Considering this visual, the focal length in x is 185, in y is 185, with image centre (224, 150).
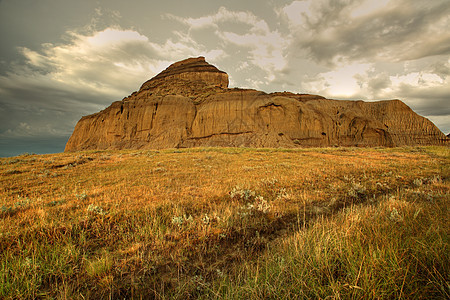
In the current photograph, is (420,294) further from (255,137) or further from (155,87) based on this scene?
(155,87)

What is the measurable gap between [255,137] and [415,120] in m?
46.5

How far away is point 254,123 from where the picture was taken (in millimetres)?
51406

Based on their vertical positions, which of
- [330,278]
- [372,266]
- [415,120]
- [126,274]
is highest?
[415,120]

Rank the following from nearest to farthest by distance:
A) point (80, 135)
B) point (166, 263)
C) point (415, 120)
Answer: point (166, 263) < point (415, 120) < point (80, 135)

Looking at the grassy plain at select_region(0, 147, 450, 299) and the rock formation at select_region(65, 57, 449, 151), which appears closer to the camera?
the grassy plain at select_region(0, 147, 450, 299)

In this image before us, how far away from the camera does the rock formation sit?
50844 millimetres

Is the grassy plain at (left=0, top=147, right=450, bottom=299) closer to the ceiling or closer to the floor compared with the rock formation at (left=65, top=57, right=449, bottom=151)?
closer to the floor

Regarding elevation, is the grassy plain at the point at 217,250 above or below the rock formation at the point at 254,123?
below

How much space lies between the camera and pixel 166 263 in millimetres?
3025

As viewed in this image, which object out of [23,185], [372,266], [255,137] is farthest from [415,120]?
[23,185]

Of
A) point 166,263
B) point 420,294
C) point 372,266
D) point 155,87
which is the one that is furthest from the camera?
point 155,87

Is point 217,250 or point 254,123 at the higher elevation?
point 254,123

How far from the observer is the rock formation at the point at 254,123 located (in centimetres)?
5084

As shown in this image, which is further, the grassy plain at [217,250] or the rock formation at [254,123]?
the rock formation at [254,123]
